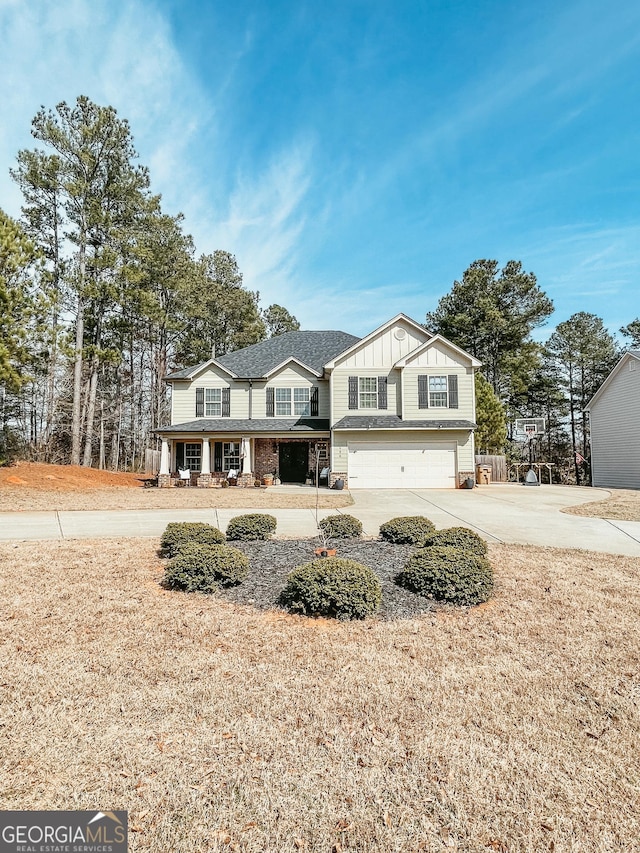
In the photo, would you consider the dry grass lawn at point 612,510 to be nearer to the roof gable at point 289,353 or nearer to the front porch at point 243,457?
the front porch at point 243,457

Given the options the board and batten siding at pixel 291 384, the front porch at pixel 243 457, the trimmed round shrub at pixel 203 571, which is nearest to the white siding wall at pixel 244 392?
the board and batten siding at pixel 291 384

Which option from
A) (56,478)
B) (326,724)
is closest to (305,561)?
(326,724)

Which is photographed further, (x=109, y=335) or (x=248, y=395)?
(x=109, y=335)

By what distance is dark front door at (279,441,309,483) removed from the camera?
22.3m

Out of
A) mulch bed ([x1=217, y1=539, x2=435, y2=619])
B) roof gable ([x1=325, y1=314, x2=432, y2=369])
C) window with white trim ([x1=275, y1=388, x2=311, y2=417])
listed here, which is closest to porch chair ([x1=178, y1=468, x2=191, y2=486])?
window with white trim ([x1=275, y1=388, x2=311, y2=417])

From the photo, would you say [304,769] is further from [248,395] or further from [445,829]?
[248,395]

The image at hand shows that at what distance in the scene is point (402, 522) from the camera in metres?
7.47

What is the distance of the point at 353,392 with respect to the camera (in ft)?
67.1

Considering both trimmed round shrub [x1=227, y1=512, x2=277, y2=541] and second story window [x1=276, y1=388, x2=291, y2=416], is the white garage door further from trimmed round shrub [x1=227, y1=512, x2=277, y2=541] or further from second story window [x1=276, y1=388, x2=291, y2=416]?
trimmed round shrub [x1=227, y1=512, x2=277, y2=541]

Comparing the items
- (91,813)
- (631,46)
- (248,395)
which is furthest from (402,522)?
(248,395)

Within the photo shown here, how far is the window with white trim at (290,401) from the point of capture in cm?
2192

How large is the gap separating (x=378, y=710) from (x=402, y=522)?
15.4ft

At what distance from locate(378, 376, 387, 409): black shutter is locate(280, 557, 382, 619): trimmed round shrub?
16164 mm

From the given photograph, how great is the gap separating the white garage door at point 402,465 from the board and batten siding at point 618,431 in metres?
8.36
